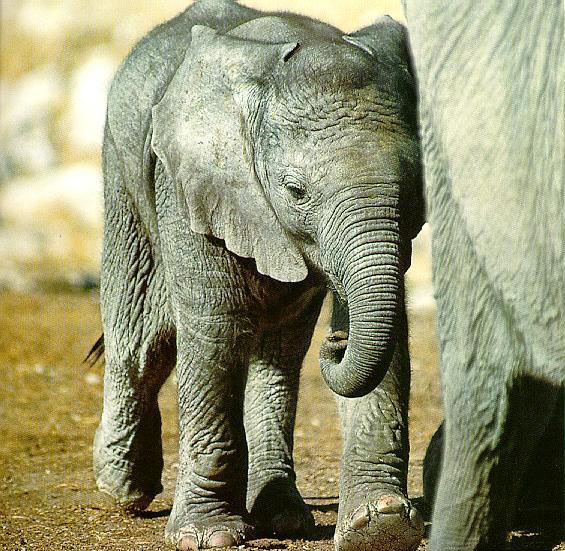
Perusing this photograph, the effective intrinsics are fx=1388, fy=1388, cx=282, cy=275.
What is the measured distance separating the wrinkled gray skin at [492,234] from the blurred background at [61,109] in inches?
362

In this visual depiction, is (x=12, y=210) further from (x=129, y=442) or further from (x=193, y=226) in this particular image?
(x=193, y=226)

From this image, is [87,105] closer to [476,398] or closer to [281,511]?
[281,511]

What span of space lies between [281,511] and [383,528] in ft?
2.04

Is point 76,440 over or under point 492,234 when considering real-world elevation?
under

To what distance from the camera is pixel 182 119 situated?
3.96 meters

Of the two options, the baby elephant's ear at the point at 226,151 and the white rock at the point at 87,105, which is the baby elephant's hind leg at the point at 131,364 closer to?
the baby elephant's ear at the point at 226,151

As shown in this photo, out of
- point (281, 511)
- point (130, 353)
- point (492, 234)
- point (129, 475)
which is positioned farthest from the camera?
point (129, 475)

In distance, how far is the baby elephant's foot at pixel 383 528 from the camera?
3.74 meters

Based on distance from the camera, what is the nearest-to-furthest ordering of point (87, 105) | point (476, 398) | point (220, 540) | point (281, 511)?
point (476, 398)
point (220, 540)
point (281, 511)
point (87, 105)

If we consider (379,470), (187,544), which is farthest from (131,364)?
(379,470)

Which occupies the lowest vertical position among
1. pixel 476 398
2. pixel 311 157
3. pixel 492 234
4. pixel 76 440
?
pixel 76 440

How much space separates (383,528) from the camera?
3740 mm

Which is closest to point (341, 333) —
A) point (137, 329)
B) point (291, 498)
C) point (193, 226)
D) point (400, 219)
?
point (400, 219)

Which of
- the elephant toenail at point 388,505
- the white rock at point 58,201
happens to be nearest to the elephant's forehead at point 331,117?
the elephant toenail at point 388,505
